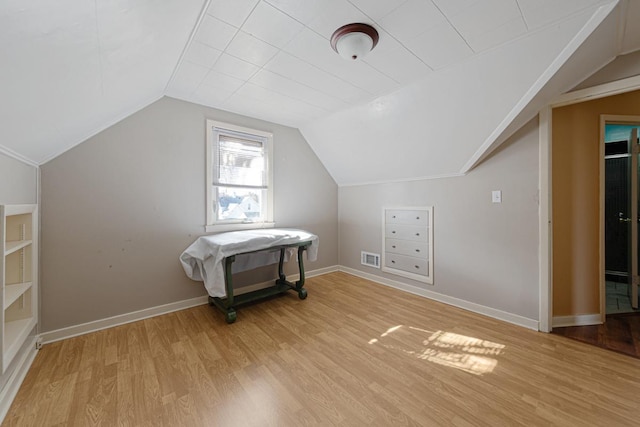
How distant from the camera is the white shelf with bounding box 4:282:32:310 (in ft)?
4.68

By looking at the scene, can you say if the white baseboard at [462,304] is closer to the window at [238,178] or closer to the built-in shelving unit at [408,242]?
the built-in shelving unit at [408,242]

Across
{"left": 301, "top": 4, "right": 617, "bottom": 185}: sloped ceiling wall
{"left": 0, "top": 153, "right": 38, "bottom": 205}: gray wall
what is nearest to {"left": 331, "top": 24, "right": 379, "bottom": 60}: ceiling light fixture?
{"left": 301, "top": 4, "right": 617, "bottom": 185}: sloped ceiling wall

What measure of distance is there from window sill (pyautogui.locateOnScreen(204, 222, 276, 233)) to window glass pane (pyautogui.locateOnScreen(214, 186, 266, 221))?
7cm

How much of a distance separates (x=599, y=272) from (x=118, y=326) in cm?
449

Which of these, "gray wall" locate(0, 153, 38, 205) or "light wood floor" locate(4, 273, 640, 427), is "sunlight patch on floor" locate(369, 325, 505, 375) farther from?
"gray wall" locate(0, 153, 38, 205)

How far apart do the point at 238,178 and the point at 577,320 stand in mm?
3796

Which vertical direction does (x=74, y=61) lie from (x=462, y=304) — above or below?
above

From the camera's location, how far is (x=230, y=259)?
2.35 m

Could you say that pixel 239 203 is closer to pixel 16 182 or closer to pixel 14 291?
pixel 16 182

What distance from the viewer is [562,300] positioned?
2193 millimetres

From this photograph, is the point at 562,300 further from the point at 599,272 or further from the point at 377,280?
the point at 377,280

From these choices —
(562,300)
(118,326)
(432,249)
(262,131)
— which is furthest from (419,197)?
(118,326)

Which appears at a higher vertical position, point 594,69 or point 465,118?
point 594,69

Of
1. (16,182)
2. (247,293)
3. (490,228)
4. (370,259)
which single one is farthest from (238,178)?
(490,228)
